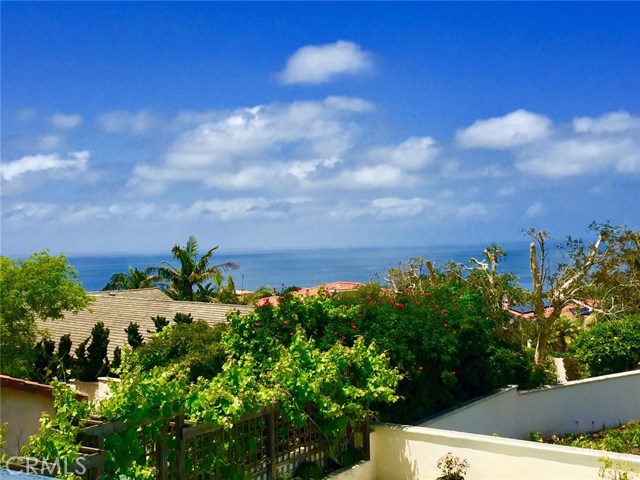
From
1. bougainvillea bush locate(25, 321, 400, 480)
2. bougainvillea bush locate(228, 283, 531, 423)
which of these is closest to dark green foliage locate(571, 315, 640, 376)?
bougainvillea bush locate(228, 283, 531, 423)

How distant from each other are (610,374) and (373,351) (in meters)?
10.2

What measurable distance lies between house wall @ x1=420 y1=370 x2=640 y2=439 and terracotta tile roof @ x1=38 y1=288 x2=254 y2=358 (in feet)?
34.2

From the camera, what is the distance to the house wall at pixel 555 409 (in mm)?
14859

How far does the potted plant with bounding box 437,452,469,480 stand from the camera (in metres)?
11.0

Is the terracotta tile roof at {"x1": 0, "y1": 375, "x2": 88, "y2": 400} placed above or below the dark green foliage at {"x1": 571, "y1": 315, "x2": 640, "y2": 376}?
above

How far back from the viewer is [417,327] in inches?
538

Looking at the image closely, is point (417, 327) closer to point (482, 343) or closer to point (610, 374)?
point (482, 343)

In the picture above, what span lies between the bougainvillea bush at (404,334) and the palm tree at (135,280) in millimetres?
34720

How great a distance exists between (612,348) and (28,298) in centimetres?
1760

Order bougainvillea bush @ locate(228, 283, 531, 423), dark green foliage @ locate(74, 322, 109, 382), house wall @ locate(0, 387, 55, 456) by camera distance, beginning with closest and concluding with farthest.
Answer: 1. house wall @ locate(0, 387, 55, 456)
2. bougainvillea bush @ locate(228, 283, 531, 423)
3. dark green foliage @ locate(74, 322, 109, 382)

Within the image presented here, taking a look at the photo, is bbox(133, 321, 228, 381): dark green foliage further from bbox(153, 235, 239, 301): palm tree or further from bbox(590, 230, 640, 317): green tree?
bbox(153, 235, 239, 301): palm tree

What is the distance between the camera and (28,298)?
22.7 m

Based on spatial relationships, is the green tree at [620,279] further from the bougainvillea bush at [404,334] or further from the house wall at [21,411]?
the house wall at [21,411]

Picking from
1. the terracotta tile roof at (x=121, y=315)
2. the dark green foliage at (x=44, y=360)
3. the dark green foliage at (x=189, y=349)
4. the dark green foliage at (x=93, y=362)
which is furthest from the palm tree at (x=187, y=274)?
the dark green foliage at (x=189, y=349)
